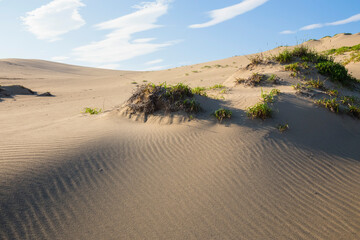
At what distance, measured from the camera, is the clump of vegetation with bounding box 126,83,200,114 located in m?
5.55

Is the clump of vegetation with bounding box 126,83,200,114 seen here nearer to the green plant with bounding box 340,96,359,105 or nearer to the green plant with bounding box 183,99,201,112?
the green plant with bounding box 183,99,201,112

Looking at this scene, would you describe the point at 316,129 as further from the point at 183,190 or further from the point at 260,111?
the point at 183,190

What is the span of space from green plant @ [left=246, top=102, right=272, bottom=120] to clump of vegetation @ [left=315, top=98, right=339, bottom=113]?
1468 mm

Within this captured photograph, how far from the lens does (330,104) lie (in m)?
5.59

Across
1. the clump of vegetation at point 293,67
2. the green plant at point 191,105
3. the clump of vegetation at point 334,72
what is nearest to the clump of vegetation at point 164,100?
the green plant at point 191,105

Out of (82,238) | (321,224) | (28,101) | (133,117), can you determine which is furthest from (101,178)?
(28,101)

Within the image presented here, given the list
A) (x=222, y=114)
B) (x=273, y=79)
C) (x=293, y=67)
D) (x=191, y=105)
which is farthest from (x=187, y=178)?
(x=293, y=67)

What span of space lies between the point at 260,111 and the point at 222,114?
78 centimetres

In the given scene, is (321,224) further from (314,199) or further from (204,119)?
(204,119)

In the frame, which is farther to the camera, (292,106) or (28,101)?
(28,101)

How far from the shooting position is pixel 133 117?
5.89 metres

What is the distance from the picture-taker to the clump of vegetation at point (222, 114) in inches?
205

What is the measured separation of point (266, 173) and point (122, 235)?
7.52 ft

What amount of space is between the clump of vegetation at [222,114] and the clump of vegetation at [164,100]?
48cm
